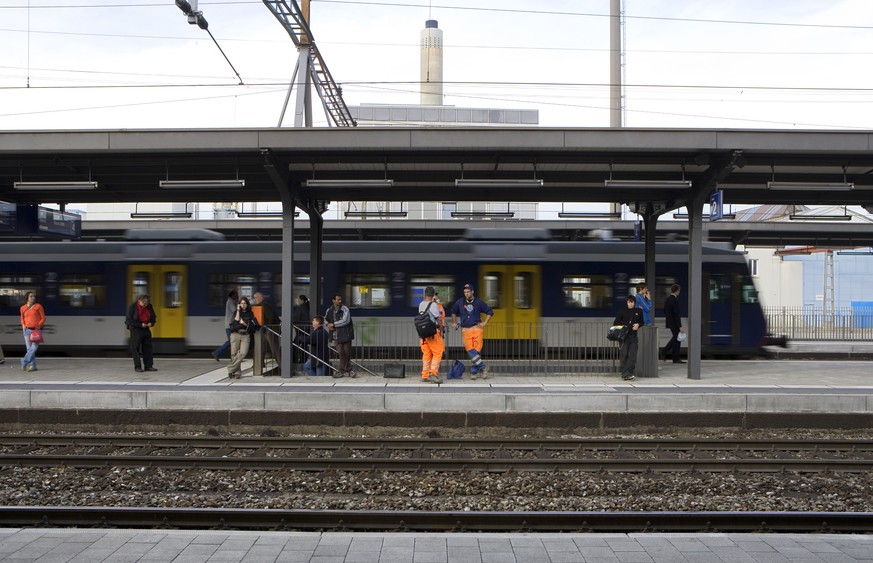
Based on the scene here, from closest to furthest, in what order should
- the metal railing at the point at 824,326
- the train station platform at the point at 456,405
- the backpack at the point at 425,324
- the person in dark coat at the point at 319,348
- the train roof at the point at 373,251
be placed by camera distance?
the train station platform at the point at 456,405, the backpack at the point at 425,324, the person in dark coat at the point at 319,348, the train roof at the point at 373,251, the metal railing at the point at 824,326

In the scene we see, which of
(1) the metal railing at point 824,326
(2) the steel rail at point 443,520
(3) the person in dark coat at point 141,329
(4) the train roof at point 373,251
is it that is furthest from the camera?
(1) the metal railing at point 824,326

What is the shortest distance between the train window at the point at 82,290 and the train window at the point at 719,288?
15320mm

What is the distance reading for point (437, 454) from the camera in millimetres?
9172

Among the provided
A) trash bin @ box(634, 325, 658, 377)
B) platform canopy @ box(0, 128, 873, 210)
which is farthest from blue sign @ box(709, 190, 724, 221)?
trash bin @ box(634, 325, 658, 377)

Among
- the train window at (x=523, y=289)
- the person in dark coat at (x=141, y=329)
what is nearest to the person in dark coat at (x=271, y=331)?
the person in dark coat at (x=141, y=329)

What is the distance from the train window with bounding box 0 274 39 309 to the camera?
17.5 metres

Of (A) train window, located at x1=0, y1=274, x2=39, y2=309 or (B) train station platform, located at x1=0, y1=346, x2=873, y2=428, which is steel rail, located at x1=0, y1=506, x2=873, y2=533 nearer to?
(B) train station platform, located at x1=0, y1=346, x2=873, y2=428

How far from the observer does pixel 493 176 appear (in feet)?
45.9

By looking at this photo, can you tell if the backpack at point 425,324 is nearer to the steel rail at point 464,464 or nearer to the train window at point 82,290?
the steel rail at point 464,464

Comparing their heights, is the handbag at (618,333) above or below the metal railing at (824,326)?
above

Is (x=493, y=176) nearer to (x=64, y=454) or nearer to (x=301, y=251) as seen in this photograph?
(x=301, y=251)

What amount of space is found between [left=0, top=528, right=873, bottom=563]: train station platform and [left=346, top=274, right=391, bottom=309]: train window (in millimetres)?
11413

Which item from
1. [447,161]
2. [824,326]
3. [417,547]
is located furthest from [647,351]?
[824,326]

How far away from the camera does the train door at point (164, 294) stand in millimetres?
17359
